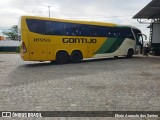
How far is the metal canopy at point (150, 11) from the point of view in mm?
23703

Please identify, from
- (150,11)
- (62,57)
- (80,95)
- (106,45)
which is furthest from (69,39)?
(150,11)

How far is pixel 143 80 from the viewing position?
10492 mm

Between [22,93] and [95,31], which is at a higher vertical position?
[95,31]

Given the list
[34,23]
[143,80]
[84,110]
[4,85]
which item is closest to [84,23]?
[34,23]

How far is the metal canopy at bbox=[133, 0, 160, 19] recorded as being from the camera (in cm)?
2370

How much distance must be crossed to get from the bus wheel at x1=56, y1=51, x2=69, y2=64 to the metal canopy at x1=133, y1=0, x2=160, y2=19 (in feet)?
33.5

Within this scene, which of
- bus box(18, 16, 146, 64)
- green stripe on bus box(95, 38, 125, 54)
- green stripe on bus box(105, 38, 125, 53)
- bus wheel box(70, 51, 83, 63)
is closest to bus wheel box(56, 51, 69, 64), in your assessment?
bus box(18, 16, 146, 64)

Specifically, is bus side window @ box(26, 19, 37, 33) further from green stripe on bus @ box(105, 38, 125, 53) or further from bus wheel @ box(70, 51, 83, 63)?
green stripe on bus @ box(105, 38, 125, 53)

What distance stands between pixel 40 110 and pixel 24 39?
10.2 meters

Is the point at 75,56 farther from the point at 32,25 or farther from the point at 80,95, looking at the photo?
the point at 80,95

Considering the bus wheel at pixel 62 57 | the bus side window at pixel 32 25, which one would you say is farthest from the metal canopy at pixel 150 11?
the bus side window at pixel 32 25

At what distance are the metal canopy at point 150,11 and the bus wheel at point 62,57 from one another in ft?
33.5

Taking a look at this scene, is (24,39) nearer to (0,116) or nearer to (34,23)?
(34,23)

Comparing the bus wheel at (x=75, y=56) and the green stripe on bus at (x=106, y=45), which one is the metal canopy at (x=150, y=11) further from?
the bus wheel at (x=75, y=56)
